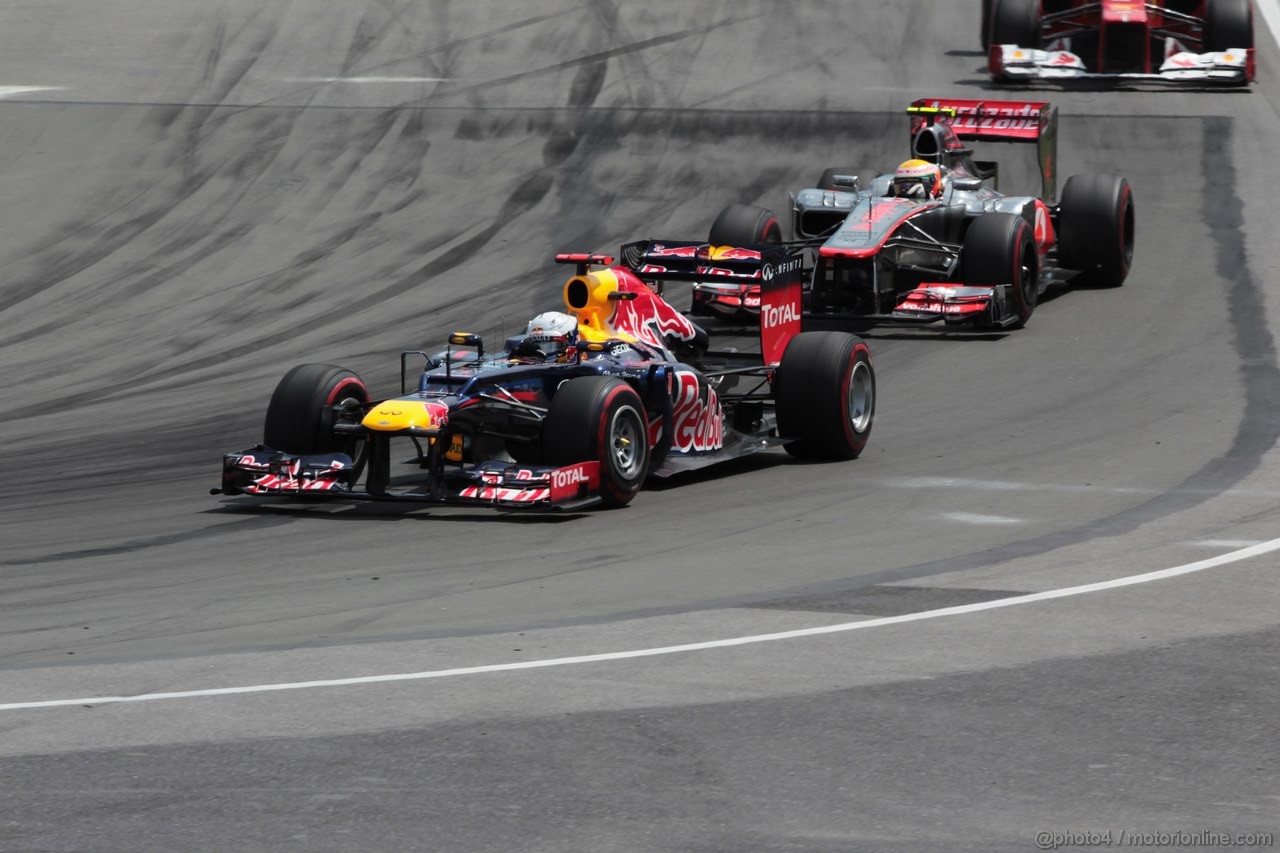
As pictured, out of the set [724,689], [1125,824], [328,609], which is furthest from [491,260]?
[1125,824]

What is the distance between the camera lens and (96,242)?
918 inches

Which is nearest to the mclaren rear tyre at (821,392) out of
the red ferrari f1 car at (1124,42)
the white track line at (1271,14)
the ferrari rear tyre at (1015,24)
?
the red ferrari f1 car at (1124,42)

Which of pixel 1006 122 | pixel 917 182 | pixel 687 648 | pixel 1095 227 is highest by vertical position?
pixel 1006 122

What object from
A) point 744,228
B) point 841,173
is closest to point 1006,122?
point 841,173

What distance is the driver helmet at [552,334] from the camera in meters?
13.2

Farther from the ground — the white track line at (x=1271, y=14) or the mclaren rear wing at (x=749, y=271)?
the white track line at (x=1271, y=14)

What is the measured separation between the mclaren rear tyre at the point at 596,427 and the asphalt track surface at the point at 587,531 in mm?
270

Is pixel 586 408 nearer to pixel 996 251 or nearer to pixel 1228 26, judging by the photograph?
pixel 996 251

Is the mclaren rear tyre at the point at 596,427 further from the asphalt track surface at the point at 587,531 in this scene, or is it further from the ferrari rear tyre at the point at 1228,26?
the ferrari rear tyre at the point at 1228,26

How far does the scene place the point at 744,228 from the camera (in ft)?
66.8

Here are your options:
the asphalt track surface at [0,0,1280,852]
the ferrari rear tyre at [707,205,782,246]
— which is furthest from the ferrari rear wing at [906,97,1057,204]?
the ferrari rear tyre at [707,205,782,246]

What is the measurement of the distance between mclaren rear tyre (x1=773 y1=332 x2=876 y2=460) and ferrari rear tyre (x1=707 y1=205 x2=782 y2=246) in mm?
6160

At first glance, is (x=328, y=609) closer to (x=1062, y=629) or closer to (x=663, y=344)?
(x=1062, y=629)

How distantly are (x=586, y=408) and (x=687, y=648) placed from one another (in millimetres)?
3479
